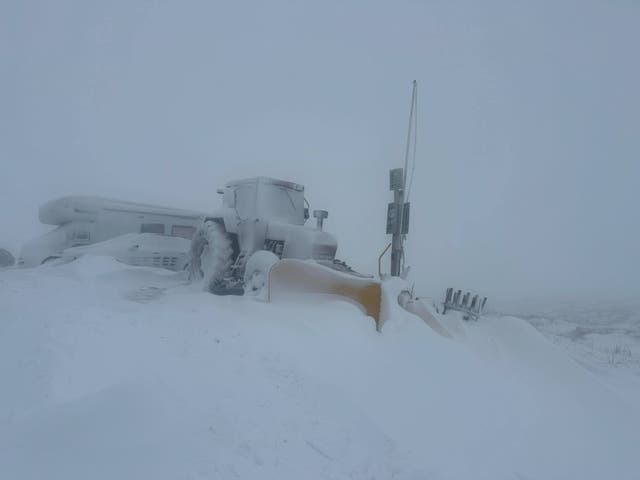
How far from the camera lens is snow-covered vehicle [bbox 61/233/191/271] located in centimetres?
898

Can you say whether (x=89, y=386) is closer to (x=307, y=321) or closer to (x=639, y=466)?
(x=307, y=321)

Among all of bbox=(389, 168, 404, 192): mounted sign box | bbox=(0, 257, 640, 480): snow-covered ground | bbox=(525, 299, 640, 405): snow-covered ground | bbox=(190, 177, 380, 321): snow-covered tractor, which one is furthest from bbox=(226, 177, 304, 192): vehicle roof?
bbox=(525, 299, 640, 405): snow-covered ground

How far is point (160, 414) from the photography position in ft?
5.99

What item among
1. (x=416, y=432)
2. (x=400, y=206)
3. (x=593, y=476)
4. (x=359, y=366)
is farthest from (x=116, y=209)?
(x=593, y=476)

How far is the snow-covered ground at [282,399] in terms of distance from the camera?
1655mm

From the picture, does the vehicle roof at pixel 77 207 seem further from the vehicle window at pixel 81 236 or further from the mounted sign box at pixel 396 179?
the mounted sign box at pixel 396 179

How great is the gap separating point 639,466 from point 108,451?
3030 millimetres

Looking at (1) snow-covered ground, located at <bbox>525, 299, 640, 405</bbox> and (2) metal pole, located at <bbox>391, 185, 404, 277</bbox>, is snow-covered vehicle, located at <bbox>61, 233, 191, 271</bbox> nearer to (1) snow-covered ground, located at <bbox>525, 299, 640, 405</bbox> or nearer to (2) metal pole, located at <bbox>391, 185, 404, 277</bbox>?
(2) metal pole, located at <bbox>391, 185, 404, 277</bbox>

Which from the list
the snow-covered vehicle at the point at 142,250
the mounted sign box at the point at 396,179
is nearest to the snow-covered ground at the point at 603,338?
the mounted sign box at the point at 396,179

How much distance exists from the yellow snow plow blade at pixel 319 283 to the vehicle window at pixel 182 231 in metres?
8.05

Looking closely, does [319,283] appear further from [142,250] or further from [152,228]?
[152,228]

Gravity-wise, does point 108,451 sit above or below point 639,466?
above

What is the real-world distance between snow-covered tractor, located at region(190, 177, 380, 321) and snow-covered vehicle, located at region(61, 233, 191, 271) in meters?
2.85

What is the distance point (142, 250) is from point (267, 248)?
465 centimetres
